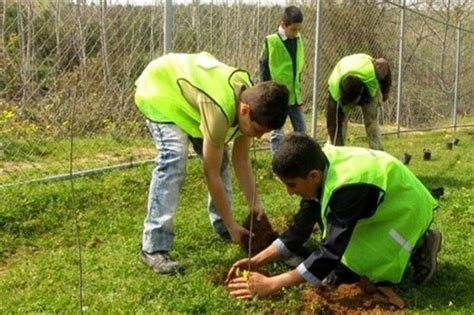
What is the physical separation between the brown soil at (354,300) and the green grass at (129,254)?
0.28 feet

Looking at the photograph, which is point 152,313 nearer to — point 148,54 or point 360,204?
point 360,204

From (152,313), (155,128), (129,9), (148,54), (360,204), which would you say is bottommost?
(152,313)

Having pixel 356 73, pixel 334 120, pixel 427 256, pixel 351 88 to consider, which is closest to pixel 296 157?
pixel 427 256

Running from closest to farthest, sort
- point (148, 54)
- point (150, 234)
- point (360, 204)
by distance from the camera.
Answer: point (360, 204) < point (150, 234) < point (148, 54)

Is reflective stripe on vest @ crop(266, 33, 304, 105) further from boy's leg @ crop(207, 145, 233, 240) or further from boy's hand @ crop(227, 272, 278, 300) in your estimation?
boy's hand @ crop(227, 272, 278, 300)

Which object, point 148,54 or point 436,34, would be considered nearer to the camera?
point 148,54

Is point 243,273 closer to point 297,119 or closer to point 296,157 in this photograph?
point 296,157

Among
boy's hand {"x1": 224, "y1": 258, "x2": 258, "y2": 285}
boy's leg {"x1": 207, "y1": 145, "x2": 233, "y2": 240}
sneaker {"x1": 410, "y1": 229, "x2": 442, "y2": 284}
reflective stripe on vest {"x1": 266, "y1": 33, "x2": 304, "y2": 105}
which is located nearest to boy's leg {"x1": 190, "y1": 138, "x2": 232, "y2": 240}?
boy's leg {"x1": 207, "y1": 145, "x2": 233, "y2": 240}

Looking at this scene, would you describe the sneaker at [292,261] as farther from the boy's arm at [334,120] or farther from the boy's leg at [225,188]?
the boy's arm at [334,120]

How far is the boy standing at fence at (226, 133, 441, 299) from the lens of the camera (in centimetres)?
317

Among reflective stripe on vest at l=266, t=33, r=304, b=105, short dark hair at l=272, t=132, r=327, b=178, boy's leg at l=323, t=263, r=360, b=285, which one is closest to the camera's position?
short dark hair at l=272, t=132, r=327, b=178

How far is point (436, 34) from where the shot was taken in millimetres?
15508

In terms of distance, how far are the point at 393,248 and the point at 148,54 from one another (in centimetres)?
392

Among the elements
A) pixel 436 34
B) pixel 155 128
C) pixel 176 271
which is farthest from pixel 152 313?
pixel 436 34
